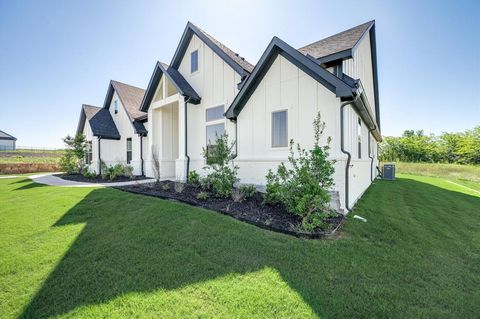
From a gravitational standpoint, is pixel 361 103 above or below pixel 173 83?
below

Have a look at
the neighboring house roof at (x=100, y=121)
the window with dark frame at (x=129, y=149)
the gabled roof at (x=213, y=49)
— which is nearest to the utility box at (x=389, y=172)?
the gabled roof at (x=213, y=49)

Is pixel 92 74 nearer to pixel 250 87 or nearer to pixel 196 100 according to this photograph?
pixel 196 100

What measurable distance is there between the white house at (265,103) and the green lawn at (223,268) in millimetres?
2544

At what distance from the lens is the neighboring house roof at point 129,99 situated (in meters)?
14.8

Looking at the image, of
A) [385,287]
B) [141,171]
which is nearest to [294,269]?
[385,287]

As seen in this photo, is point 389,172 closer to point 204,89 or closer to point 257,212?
point 257,212

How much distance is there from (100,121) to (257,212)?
16.9m

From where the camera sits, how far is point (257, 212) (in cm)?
594

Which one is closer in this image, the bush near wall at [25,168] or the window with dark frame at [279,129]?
the window with dark frame at [279,129]

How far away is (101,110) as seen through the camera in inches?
690

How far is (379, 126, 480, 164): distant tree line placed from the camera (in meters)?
36.1

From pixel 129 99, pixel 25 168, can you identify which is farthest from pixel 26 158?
pixel 129 99

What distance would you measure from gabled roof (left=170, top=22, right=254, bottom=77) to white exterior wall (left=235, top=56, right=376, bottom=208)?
2.21 meters

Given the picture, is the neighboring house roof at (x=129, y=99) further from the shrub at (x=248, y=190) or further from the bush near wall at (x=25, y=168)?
the bush near wall at (x=25, y=168)
